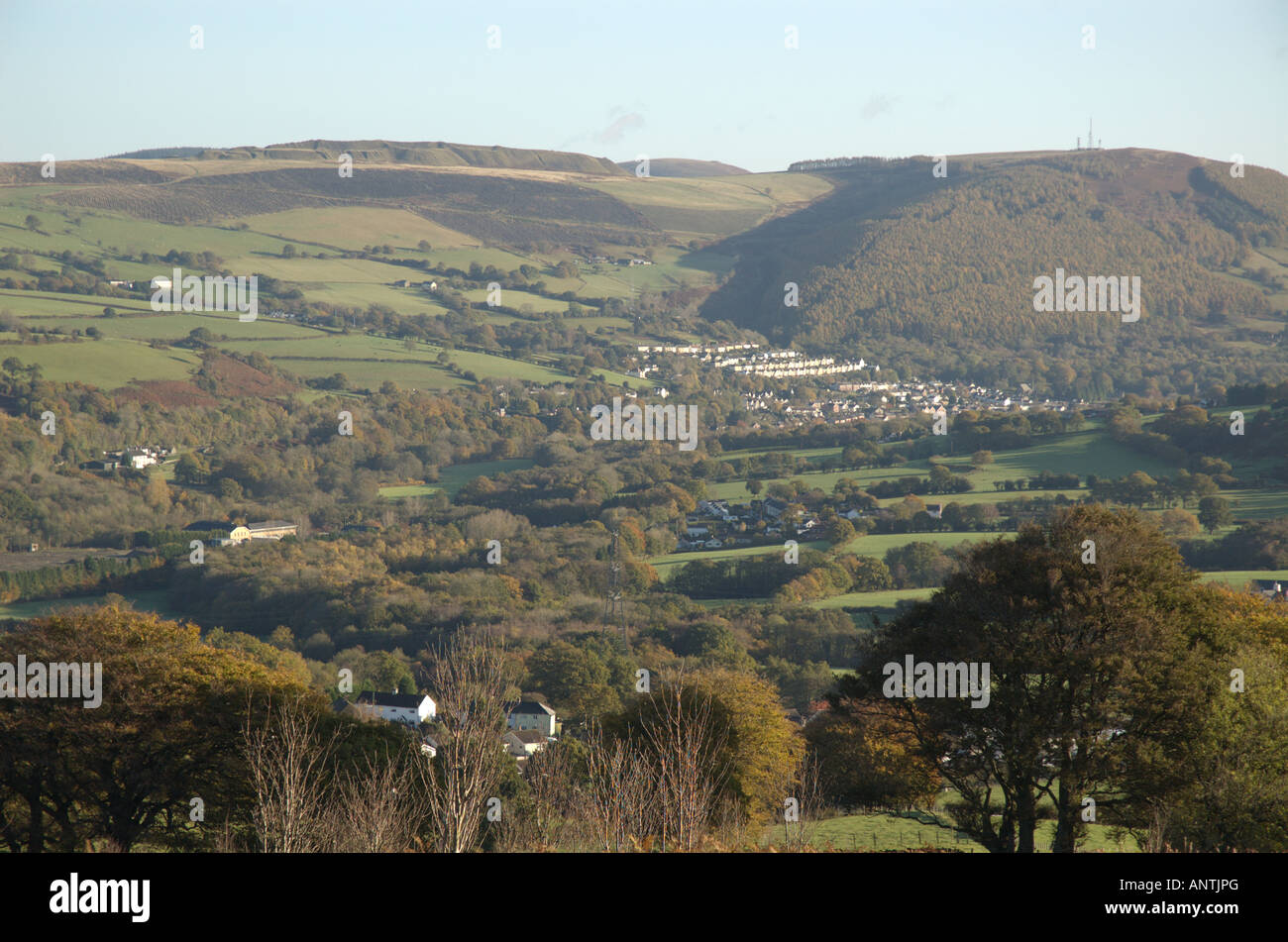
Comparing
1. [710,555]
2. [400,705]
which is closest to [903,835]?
[400,705]

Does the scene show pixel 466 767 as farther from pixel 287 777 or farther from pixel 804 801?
pixel 804 801

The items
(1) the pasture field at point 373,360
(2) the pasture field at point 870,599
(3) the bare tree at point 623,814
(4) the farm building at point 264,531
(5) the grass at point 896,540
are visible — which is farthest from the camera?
(1) the pasture field at point 373,360

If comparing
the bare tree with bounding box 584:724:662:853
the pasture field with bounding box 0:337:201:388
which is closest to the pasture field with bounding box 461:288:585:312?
the pasture field with bounding box 0:337:201:388

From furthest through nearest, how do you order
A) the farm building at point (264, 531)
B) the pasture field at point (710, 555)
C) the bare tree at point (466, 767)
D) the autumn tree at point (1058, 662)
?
1. the farm building at point (264, 531)
2. the pasture field at point (710, 555)
3. the autumn tree at point (1058, 662)
4. the bare tree at point (466, 767)

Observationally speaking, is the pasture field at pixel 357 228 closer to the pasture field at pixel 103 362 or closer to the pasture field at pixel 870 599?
the pasture field at pixel 103 362

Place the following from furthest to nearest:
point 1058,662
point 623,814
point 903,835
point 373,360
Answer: point 373,360, point 903,835, point 1058,662, point 623,814

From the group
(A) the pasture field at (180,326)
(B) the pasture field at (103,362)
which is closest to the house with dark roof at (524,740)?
(B) the pasture field at (103,362)

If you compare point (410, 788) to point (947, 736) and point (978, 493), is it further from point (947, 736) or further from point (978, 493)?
point (978, 493)

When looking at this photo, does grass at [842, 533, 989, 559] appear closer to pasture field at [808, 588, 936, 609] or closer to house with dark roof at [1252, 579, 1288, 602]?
pasture field at [808, 588, 936, 609]
